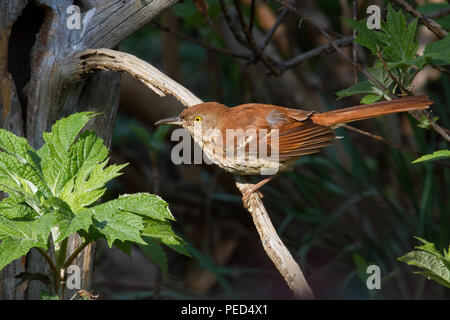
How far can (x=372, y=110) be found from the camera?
2.89 meters

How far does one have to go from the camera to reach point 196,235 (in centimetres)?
581

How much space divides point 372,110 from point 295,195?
Result: 2482 millimetres

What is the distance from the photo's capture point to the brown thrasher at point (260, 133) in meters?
3.04

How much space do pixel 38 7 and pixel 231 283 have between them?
3421mm

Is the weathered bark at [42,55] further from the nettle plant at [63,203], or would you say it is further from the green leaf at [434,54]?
the green leaf at [434,54]

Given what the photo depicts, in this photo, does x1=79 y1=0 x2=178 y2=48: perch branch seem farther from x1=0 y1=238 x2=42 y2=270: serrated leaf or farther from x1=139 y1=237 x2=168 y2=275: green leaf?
x1=0 y1=238 x2=42 y2=270: serrated leaf

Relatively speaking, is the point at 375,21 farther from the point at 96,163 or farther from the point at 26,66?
the point at 26,66

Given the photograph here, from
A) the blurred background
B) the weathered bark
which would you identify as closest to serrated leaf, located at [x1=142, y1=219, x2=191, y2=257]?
the weathered bark

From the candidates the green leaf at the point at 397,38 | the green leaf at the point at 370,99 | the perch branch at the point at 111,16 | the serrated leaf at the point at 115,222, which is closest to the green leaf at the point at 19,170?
the serrated leaf at the point at 115,222

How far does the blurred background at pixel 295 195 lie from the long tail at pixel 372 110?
113 centimetres

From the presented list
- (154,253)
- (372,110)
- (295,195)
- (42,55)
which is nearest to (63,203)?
(154,253)

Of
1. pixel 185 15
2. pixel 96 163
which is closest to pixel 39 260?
pixel 96 163

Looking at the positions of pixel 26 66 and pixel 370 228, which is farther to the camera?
pixel 370 228

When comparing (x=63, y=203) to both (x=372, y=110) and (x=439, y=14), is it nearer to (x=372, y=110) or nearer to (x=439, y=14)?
(x=372, y=110)
